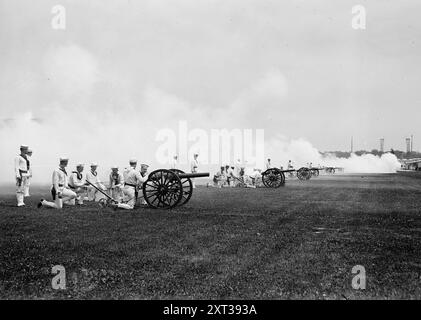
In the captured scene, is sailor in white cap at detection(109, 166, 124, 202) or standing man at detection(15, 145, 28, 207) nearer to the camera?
standing man at detection(15, 145, 28, 207)

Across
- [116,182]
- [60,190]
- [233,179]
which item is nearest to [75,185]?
[60,190]

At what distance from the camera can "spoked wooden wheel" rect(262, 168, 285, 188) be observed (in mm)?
23234

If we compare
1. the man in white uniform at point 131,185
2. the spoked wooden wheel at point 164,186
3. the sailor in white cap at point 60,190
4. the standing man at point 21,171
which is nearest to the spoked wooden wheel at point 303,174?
the spoked wooden wheel at point 164,186

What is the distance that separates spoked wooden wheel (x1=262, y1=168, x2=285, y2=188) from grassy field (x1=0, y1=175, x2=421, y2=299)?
489 inches

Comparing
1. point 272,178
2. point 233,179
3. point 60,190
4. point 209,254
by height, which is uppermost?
point 60,190

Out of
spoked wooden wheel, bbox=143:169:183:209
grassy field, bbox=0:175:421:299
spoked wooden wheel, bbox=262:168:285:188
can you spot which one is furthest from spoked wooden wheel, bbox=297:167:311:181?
spoked wooden wheel, bbox=143:169:183:209

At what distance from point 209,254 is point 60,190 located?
7266 millimetres

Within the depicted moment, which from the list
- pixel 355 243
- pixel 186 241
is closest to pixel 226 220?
pixel 186 241

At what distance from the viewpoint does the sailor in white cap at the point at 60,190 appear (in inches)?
464

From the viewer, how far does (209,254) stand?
6.26 metres

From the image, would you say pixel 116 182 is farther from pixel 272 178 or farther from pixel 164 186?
pixel 272 178

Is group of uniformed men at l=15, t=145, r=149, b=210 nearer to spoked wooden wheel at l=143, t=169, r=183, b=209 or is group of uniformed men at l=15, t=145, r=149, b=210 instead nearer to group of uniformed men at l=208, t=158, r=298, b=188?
spoked wooden wheel at l=143, t=169, r=183, b=209

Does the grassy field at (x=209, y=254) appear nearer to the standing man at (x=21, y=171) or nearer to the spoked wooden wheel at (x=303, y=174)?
the standing man at (x=21, y=171)

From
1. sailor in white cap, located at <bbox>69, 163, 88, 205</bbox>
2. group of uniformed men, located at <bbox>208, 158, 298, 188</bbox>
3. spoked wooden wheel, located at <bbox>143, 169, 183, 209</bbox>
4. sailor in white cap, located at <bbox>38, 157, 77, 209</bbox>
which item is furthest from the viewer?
group of uniformed men, located at <bbox>208, 158, 298, 188</bbox>
